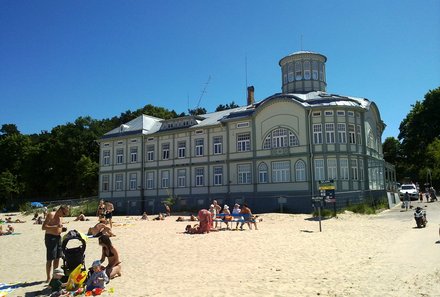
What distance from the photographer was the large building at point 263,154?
31484 mm

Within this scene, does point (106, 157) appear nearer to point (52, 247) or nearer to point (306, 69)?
point (306, 69)

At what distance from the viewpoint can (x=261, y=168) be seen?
3394cm

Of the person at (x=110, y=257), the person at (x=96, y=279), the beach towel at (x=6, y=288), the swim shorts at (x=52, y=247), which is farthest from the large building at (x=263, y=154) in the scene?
the beach towel at (x=6, y=288)

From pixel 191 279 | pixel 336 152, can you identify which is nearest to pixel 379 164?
pixel 336 152

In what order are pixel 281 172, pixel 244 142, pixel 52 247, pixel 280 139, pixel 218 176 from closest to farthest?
pixel 52 247
pixel 281 172
pixel 280 139
pixel 244 142
pixel 218 176

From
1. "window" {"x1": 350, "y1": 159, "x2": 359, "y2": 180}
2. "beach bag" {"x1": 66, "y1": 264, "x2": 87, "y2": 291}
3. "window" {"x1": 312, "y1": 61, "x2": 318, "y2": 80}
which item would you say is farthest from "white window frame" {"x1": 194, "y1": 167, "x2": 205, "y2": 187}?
"beach bag" {"x1": 66, "y1": 264, "x2": 87, "y2": 291}

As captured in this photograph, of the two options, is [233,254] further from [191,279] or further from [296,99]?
[296,99]

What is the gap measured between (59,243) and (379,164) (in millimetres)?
33331

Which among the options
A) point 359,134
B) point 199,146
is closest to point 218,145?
point 199,146

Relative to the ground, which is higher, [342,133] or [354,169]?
[342,133]

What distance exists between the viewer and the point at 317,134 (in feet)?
104

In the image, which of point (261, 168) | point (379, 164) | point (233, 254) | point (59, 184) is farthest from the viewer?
point (59, 184)

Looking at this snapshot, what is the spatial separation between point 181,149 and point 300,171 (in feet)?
44.0

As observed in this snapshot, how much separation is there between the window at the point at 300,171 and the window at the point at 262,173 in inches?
114
